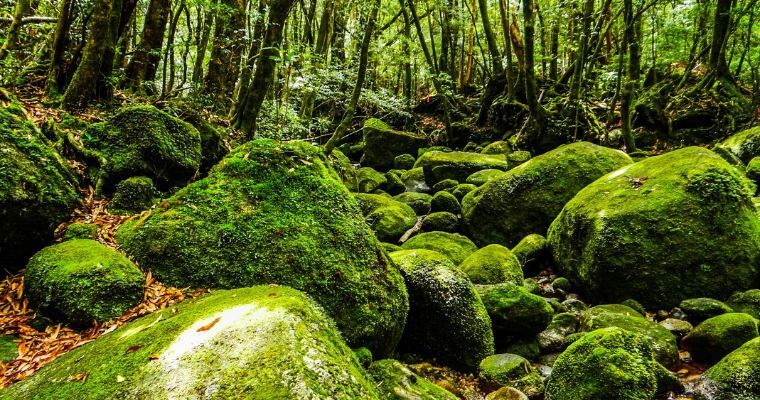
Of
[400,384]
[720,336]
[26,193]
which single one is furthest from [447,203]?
[26,193]

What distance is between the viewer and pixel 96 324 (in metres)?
2.88

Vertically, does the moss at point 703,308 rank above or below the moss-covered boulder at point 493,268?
below

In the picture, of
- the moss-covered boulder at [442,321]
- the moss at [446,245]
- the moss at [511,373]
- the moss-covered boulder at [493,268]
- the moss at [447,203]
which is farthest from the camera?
the moss at [447,203]

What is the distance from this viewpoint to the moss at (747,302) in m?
4.93

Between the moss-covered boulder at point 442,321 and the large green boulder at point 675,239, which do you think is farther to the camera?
the large green boulder at point 675,239

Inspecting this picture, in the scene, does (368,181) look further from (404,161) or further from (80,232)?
(80,232)

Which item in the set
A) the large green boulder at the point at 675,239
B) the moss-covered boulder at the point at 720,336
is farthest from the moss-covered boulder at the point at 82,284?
the large green boulder at the point at 675,239

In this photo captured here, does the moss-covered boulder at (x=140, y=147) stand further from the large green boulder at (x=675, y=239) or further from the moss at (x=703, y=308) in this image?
the moss at (x=703, y=308)

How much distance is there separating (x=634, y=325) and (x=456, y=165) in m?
7.41

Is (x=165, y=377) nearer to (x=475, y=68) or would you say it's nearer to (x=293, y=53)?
(x=293, y=53)

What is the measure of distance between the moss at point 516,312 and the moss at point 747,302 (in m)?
2.21

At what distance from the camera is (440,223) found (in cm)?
880

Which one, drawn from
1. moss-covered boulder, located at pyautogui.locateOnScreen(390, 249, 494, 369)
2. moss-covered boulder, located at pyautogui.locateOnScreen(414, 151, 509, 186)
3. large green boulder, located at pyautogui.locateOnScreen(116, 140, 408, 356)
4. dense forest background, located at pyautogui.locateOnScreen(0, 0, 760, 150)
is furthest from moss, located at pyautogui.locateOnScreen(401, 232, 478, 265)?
moss-covered boulder, located at pyautogui.locateOnScreen(414, 151, 509, 186)

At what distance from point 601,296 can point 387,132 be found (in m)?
11.2
